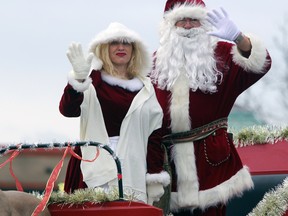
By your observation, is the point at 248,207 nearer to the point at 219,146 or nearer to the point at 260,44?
the point at 219,146

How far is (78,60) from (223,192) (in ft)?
4.18

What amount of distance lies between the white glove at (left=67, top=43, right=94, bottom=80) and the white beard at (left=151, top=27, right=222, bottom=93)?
908 mm

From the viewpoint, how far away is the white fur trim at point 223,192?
601 centimetres

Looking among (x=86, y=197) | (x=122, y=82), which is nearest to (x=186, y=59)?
(x=122, y=82)

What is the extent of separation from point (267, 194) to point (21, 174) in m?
3.38

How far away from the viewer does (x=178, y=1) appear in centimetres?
625

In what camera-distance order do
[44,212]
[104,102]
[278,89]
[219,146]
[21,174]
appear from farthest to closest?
[278,89] → [21,174] → [219,146] → [104,102] → [44,212]

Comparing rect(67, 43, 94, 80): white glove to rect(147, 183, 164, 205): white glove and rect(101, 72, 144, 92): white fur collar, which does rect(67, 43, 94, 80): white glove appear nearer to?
rect(101, 72, 144, 92): white fur collar

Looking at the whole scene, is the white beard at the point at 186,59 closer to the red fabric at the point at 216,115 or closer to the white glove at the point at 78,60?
the red fabric at the point at 216,115

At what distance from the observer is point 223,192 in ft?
19.7

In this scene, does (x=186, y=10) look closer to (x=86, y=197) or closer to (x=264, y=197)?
(x=264, y=197)

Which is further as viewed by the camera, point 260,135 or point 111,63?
point 260,135

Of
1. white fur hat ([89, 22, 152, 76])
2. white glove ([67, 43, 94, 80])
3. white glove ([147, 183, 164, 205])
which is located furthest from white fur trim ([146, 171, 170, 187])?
white glove ([67, 43, 94, 80])

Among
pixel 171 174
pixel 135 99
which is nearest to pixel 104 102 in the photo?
pixel 135 99
